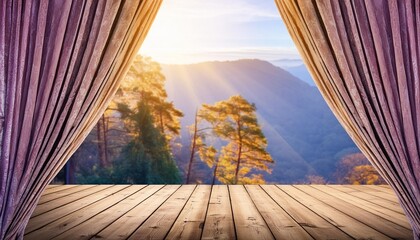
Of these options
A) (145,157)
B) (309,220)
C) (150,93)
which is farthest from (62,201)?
(150,93)

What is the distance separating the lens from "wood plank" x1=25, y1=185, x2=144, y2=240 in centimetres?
249

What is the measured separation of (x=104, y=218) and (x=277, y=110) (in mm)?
38591

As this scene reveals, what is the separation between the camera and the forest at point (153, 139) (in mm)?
15195

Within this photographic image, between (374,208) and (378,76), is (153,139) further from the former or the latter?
(378,76)

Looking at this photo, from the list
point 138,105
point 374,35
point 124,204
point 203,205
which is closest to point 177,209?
point 203,205

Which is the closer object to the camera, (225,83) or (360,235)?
(360,235)

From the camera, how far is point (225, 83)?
3731 centimetres

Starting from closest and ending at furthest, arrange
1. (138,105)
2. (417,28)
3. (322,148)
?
(417,28) < (138,105) < (322,148)

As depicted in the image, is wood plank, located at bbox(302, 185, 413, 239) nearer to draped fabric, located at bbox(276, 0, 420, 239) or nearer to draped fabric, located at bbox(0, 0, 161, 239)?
draped fabric, located at bbox(276, 0, 420, 239)

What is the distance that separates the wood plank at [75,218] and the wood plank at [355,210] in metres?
1.97

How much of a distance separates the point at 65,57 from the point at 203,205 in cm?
194

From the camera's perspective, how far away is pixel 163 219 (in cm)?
294

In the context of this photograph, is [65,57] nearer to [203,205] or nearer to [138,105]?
[203,205]

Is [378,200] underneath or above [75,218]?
underneath
